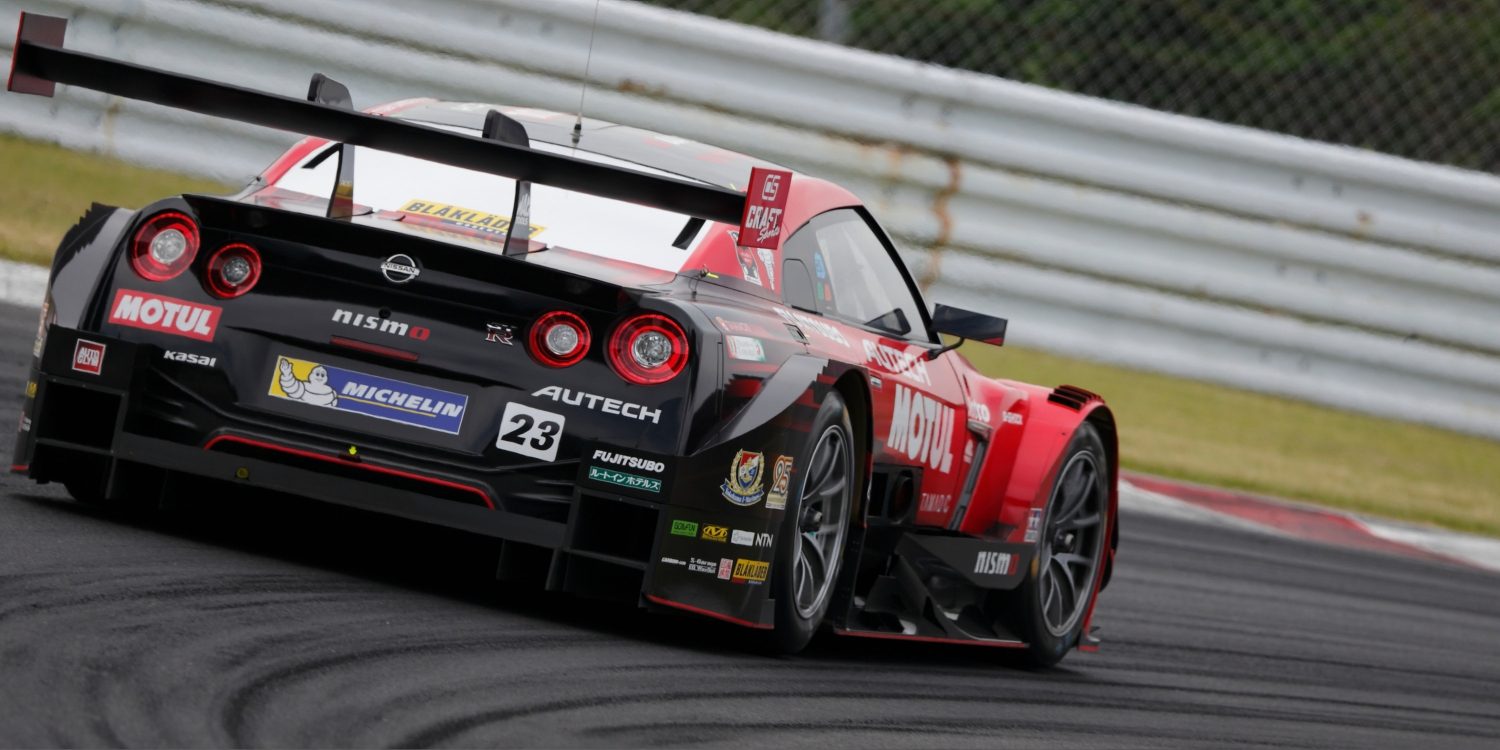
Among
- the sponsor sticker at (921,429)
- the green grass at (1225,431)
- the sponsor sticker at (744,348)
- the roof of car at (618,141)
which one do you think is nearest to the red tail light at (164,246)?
the roof of car at (618,141)

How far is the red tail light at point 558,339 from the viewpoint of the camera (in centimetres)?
502

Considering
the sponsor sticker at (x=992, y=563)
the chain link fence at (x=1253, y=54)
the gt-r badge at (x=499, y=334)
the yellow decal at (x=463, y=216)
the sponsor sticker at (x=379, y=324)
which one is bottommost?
the sponsor sticker at (x=992, y=563)

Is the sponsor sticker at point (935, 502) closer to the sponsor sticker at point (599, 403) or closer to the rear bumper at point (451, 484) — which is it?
the rear bumper at point (451, 484)

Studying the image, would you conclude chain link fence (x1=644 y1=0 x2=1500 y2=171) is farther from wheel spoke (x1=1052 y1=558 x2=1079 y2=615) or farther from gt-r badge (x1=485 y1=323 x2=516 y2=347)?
gt-r badge (x1=485 y1=323 x2=516 y2=347)

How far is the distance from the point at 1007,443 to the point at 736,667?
1919 millimetres

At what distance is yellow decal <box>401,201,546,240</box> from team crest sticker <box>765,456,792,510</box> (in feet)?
2.88

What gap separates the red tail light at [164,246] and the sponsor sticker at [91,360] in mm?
198

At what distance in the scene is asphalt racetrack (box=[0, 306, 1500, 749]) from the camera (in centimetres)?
382

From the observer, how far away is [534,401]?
4.99 m

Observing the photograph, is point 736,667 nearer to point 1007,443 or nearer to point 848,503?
point 848,503

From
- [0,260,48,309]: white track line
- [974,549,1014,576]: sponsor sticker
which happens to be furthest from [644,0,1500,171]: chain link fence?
[974,549,1014,576]: sponsor sticker

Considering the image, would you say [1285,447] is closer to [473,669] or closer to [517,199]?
[517,199]

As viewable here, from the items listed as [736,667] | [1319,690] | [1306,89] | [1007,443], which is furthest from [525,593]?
[1306,89]

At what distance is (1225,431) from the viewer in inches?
484
